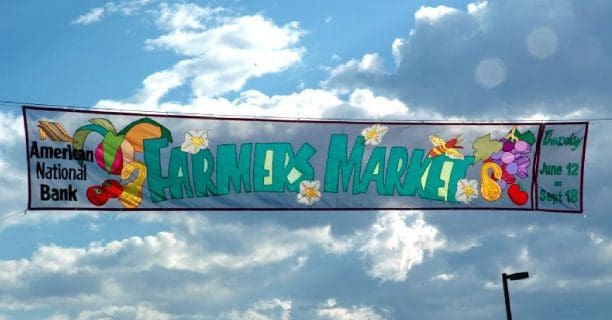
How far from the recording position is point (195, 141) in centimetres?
2872

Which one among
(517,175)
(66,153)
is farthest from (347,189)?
(66,153)

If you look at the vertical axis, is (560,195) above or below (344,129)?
below

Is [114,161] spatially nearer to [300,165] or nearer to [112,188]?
[112,188]

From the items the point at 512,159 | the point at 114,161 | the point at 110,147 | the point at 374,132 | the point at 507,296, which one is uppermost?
the point at 374,132

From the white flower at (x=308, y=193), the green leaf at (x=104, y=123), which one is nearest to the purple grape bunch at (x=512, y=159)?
the white flower at (x=308, y=193)

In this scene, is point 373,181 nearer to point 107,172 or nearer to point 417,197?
point 417,197

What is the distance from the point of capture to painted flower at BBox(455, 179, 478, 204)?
101ft

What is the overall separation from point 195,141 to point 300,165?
331 cm

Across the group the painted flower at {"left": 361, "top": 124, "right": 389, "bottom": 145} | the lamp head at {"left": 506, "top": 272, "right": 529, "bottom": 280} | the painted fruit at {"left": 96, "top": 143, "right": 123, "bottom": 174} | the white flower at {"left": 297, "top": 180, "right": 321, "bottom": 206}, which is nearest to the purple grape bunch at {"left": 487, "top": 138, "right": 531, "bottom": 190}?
the painted flower at {"left": 361, "top": 124, "right": 389, "bottom": 145}

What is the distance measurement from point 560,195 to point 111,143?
46.6 feet

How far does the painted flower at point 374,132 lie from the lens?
2994 cm

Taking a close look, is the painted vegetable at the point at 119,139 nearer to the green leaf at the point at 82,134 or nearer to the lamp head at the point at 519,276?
the green leaf at the point at 82,134

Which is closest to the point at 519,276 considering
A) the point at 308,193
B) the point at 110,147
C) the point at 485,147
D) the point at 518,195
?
the point at 518,195

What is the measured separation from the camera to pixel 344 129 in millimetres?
29859
